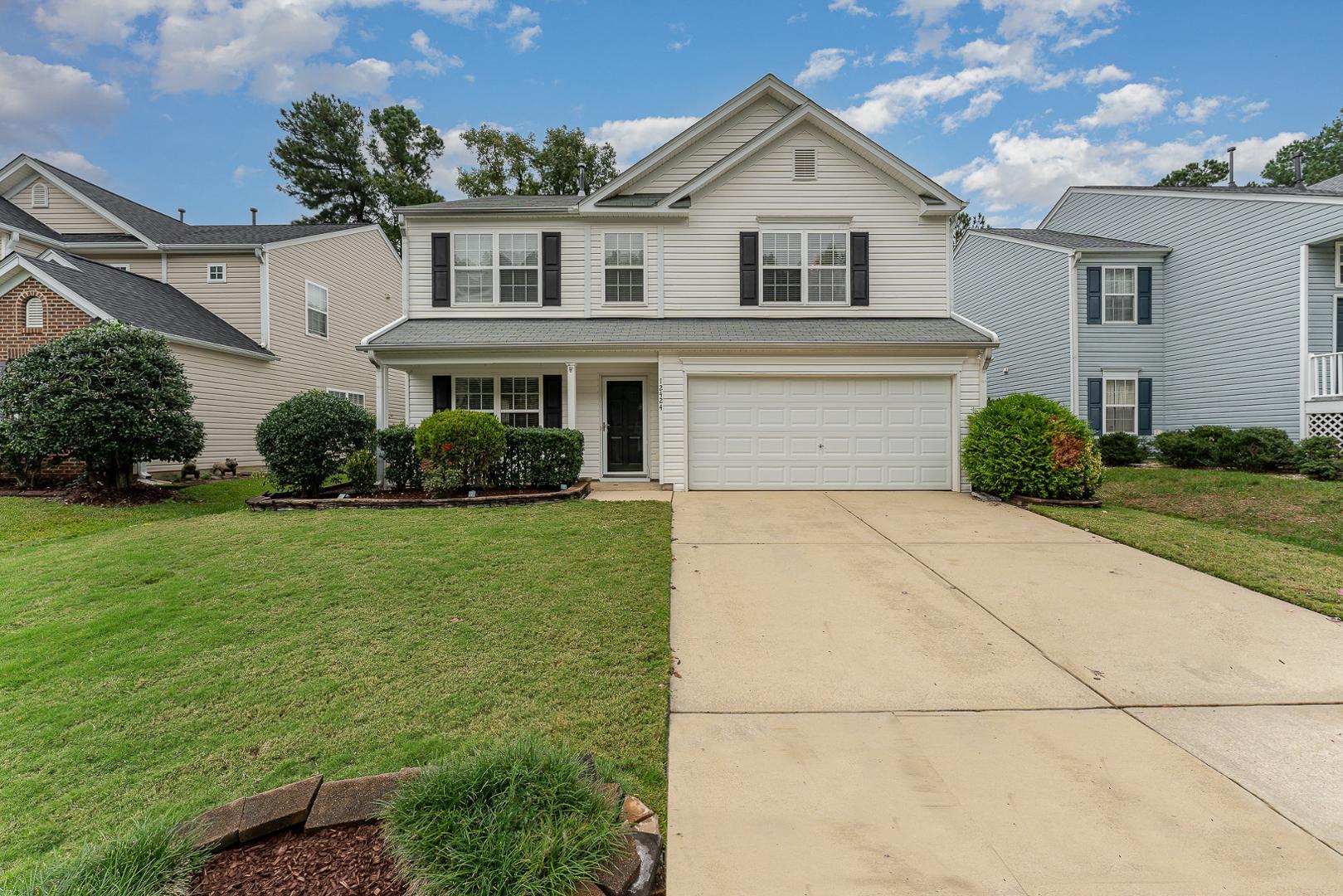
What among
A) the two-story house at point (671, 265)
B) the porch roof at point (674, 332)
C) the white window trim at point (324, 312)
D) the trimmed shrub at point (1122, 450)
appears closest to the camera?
the porch roof at point (674, 332)

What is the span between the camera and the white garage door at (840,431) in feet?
35.2

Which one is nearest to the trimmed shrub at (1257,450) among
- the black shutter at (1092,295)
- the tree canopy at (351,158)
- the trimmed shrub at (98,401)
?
the black shutter at (1092,295)

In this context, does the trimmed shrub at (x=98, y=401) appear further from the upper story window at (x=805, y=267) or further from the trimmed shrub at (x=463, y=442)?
the upper story window at (x=805, y=267)

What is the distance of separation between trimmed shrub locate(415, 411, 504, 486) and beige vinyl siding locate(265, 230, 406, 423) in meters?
6.61

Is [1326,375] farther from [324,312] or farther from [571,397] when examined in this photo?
[324,312]

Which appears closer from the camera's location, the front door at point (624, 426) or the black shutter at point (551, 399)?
the black shutter at point (551, 399)

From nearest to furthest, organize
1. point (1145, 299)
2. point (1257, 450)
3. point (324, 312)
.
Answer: point (1257, 450) → point (1145, 299) → point (324, 312)

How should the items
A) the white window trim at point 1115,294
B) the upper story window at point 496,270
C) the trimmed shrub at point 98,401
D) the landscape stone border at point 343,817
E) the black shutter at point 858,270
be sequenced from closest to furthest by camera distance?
the landscape stone border at point 343,817 → the trimmed shrub at point 98,401 → the black shutter at point 858,270 → the upper story window at point 496,270 → the white window trim at point 1115,294

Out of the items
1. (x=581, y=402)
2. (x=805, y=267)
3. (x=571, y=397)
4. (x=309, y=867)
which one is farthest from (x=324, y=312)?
(x=309, y=867)

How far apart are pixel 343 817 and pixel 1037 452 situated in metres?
10.1

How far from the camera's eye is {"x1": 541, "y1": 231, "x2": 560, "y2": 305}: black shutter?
11.7 m

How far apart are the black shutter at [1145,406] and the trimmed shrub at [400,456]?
17666 millimetres

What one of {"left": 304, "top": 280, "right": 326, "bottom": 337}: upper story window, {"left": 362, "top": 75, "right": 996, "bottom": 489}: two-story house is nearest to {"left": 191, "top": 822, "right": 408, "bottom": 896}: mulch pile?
{"left": 362, "top": 75, "right": 996, "bottom": 489}: two-story house

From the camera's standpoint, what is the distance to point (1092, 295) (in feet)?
49.8
